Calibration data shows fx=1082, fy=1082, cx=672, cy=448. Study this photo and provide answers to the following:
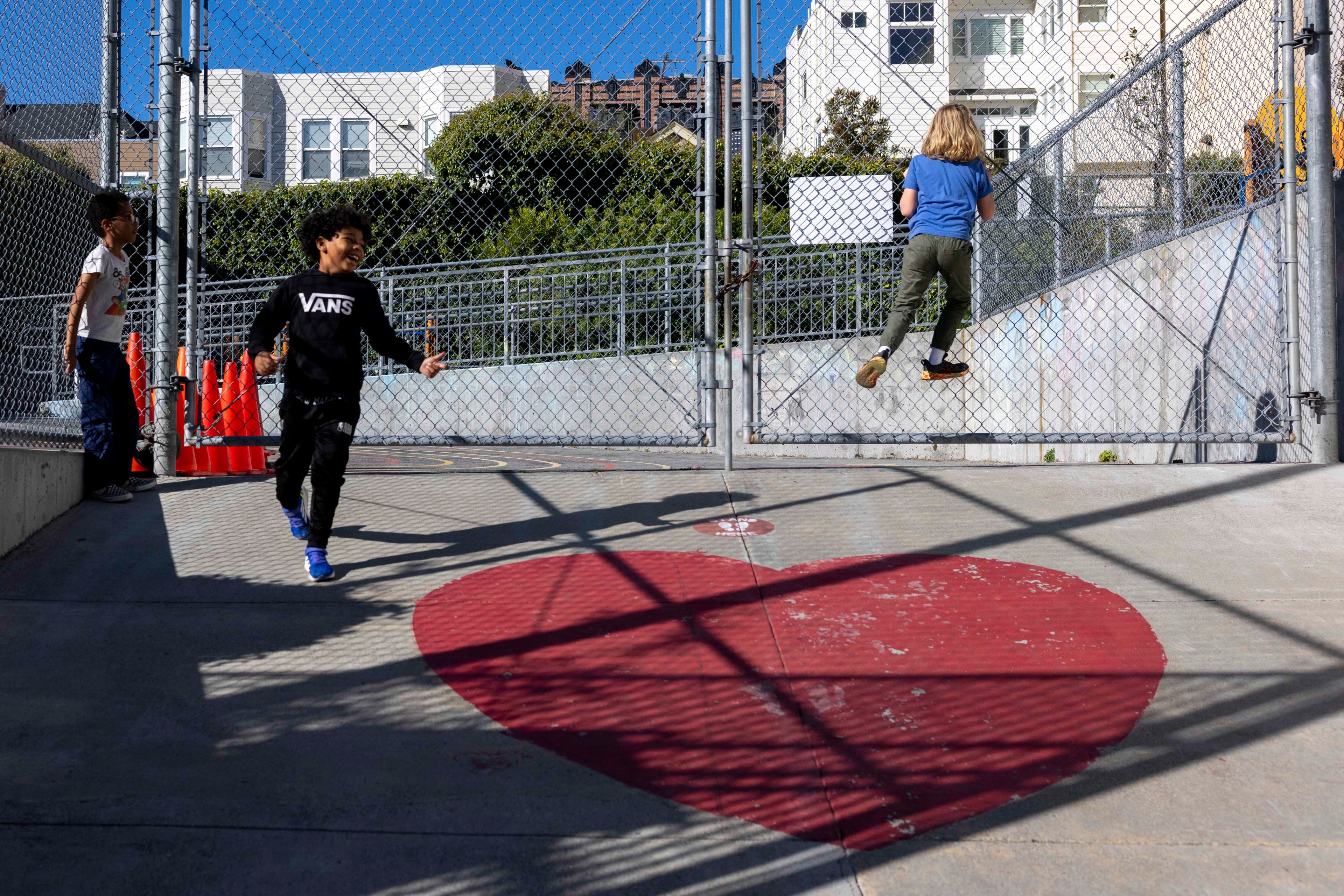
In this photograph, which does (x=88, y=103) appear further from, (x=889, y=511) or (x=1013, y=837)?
(x=1013, y=837)

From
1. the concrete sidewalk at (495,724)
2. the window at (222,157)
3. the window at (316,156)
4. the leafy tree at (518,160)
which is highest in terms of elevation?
the window at (316,156)

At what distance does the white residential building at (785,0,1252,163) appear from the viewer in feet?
26.0

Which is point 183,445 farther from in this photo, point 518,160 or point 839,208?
point 518,160

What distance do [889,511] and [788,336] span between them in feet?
27.1

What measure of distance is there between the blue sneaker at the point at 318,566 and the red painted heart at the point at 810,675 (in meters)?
0.48

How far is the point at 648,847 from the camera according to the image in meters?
2.43

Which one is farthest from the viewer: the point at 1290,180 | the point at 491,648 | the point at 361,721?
the point at 1290,180

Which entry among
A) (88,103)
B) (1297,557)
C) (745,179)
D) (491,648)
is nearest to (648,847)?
(491,648)

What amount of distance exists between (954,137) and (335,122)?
67.7 feet

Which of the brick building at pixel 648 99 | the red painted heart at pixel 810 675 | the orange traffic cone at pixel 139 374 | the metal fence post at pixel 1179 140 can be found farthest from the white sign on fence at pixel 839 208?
the orange traffic cone at pixel 139 374

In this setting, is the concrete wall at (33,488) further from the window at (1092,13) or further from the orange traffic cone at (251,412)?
the window at (1092,13)

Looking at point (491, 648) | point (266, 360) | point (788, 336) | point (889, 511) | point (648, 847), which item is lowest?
point (648, 847)

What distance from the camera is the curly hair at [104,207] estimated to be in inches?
216

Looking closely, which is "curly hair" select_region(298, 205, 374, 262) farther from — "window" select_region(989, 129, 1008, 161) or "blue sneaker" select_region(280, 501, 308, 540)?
"window" select_region(989, 129, 1008, 161)
